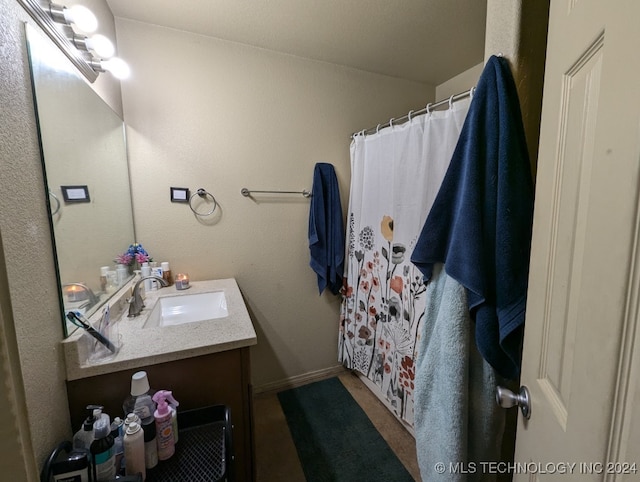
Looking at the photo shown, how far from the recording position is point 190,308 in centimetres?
158

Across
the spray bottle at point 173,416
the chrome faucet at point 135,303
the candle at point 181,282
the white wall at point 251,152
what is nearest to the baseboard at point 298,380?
the white wall at point 251,152

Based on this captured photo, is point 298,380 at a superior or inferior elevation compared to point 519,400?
inferior

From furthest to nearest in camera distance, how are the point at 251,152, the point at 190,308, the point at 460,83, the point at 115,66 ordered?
the point at 460,83
the point at 251,152
the point at 190,308
the point at 115,66

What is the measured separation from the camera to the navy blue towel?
70cm

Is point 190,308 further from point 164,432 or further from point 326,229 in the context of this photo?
point 326,229

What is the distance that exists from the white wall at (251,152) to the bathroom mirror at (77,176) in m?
0.27

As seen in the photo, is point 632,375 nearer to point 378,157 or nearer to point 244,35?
point 378,157

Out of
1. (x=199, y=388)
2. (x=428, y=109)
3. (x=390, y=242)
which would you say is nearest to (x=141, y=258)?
(x=199, y=388)

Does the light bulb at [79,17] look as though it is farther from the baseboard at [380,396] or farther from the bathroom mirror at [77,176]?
the baseboard at [380,396]

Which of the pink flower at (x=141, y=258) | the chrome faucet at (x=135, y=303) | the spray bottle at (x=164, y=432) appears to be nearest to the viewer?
the spray bottle at (x=164, y=432)

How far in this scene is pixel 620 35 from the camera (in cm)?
35

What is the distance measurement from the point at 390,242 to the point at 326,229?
0.55 metres

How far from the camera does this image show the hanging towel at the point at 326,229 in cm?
202

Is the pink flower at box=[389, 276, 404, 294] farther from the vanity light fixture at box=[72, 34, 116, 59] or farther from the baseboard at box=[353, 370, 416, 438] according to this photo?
the vanity light fixture at box=[72, 34, 116, 59]
